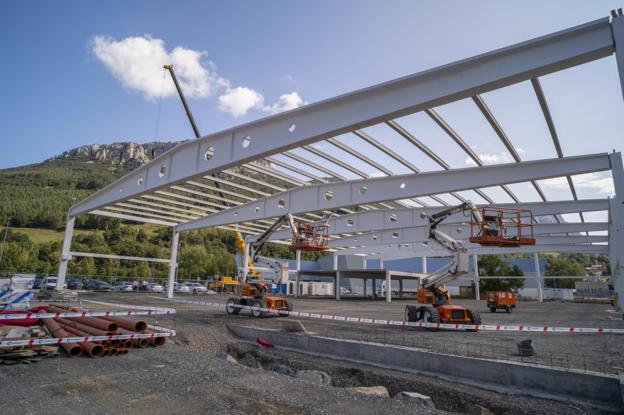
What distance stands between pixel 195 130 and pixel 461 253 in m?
33.4

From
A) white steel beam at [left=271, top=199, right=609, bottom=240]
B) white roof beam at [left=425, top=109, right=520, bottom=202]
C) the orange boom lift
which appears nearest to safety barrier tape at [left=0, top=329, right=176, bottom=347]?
the orange boom lift

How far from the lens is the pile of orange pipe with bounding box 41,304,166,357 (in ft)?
26.2

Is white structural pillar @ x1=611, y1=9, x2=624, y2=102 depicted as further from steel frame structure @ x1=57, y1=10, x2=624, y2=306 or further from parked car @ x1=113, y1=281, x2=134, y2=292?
parked car @ x1=113, y1=281, x2=134, y2=292

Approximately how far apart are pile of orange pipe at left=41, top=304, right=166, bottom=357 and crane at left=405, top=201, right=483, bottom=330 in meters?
10.3

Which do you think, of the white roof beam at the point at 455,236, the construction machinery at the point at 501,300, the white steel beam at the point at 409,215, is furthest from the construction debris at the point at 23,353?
the construction machinery at the point at 501,300

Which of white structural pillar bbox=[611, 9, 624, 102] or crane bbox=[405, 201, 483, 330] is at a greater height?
white structural pillar bbox=[611, 9, 624, 102]

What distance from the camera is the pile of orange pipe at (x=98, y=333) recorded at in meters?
7.99

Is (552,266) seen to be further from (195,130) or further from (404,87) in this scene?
(404,87)

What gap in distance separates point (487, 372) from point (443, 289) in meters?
8.61

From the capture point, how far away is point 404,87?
979cm

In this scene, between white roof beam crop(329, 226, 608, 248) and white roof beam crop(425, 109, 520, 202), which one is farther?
white roof beam crop(329, 226, 608, 248)

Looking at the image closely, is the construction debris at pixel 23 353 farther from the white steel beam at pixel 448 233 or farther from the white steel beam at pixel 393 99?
the white steel beam at pixel 448 233

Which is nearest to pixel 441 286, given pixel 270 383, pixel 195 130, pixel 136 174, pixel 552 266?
pixel 270 383

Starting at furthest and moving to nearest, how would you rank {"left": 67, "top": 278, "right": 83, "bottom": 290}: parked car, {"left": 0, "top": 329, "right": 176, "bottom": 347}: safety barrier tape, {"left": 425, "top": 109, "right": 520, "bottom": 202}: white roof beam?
{"left": 67, "top": 278, "right": 83, "bottom": 290}: parked car < {"left": 425, "top": 109, "right": 520, "bottom": 202}: white roof beam < {"left": 0, "top": 329, "right": 176, "bottom": 347}: safety barrier tape
